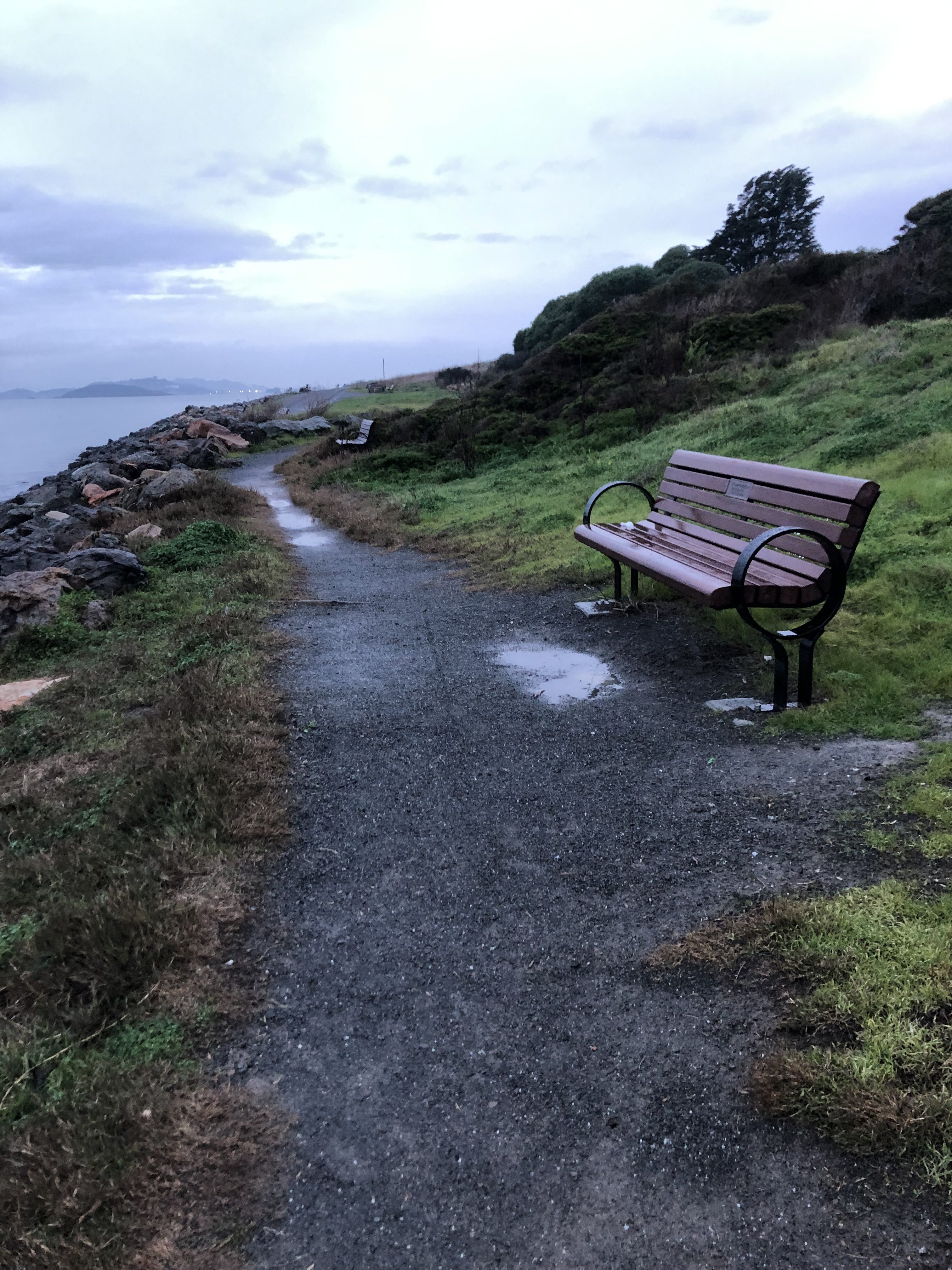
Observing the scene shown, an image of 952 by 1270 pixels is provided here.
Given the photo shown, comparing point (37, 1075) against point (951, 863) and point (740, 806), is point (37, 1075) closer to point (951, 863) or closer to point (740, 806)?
point (740, 806)

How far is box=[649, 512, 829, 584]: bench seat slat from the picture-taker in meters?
4.44

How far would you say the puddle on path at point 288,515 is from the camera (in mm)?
11453

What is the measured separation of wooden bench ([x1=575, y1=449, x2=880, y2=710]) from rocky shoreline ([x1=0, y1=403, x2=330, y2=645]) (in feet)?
16.6

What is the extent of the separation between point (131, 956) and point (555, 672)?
3202 millimetres

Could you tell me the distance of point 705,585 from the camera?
14.2 ft

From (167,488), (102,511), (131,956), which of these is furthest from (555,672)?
(102,511)

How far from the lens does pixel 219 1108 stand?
6.85ft

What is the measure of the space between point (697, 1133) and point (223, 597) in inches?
258

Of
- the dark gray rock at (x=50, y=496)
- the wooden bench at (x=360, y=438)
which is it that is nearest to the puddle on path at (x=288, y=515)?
the wooden bench at (x=360, y=438)

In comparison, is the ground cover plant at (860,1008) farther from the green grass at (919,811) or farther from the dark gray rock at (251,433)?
the dark gray rock at (251,433)

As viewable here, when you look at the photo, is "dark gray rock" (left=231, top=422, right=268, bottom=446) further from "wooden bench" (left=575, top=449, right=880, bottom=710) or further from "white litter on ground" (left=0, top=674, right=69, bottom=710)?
"wooden bench" (left=575, top=449, right=880, bottom=710)

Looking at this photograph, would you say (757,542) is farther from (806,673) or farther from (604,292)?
(604,292)

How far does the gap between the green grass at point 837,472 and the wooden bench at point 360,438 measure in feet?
11.7

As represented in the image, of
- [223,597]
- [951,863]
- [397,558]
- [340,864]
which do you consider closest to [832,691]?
[951,863]
